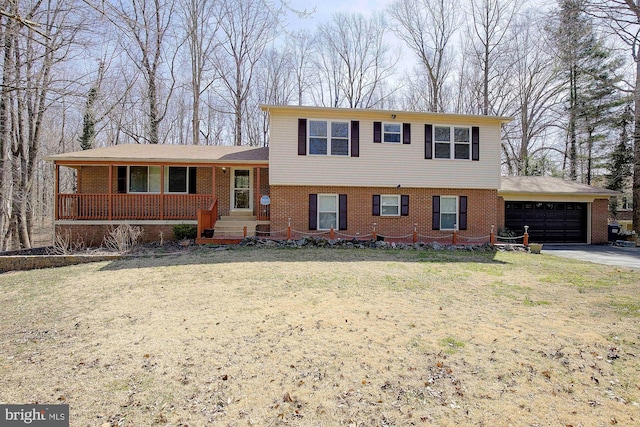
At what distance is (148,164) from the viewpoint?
13203 millimetres

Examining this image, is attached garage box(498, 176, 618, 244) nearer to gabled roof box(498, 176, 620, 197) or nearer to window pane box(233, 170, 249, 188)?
gabled roof box(498, 176, 620, 197)

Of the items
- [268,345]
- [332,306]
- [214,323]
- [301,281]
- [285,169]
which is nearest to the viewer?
[268,345]

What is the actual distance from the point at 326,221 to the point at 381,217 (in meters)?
2.30

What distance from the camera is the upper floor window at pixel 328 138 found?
13.2 m

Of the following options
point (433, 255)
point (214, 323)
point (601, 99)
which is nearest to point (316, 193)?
point (433, 255)

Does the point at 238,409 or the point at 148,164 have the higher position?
the point at 148,164

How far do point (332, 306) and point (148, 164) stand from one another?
1093 centimetres

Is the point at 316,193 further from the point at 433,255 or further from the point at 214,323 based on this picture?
the point at 214,323

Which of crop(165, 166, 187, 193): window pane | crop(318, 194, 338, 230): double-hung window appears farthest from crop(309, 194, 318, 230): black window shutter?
crop(165, 166, 187, 193): window pane

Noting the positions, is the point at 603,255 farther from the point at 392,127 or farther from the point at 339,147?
the point at 339,147

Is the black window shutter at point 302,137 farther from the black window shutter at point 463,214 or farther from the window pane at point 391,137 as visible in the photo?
the black window shutter at point 463,214

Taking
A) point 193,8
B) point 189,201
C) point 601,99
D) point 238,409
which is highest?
point 193,8

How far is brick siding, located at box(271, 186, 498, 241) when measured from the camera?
1330cm

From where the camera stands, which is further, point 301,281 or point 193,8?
point 193,8
